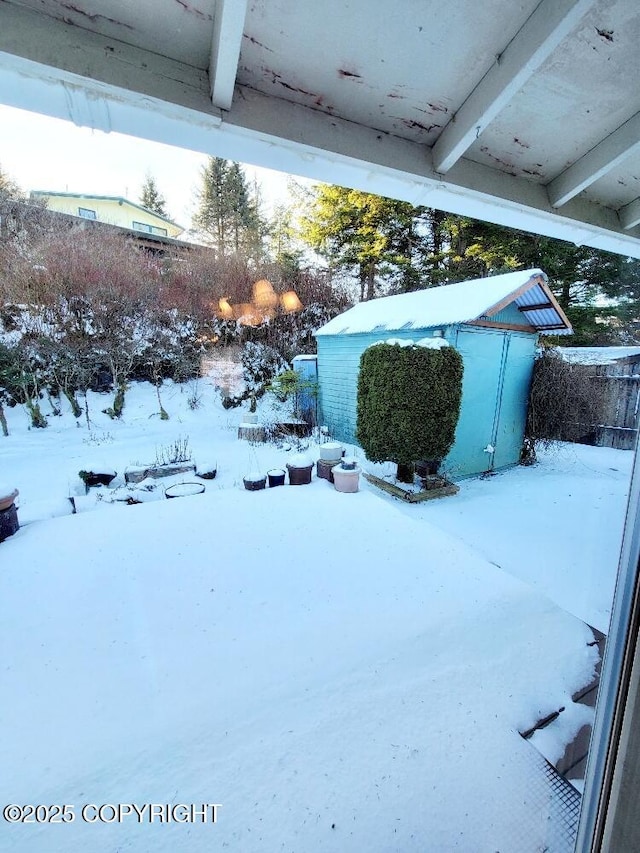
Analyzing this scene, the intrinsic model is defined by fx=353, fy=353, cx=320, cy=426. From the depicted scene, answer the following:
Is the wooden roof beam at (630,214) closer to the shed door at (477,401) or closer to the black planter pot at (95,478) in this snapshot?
the shed door at (477,401)

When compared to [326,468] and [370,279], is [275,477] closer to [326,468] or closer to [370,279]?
[326,468]

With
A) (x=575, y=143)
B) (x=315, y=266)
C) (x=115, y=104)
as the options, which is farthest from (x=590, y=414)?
(x=315, y=266)

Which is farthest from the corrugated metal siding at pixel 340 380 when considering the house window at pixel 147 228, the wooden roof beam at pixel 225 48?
the house window at pixel 147 228

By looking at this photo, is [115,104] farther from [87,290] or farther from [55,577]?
[87,290]

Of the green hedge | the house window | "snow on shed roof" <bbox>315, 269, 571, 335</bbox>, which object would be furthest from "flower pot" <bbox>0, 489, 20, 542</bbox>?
the house window

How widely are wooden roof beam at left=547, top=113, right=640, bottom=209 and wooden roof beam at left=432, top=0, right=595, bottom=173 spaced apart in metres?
0.60

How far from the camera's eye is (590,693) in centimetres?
173

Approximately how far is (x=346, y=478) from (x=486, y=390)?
3081mm

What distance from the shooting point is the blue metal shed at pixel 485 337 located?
510 centimetres

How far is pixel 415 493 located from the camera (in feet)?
15.5

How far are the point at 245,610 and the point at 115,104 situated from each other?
2368 millimetres

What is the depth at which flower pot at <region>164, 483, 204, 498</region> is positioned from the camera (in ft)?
13.0

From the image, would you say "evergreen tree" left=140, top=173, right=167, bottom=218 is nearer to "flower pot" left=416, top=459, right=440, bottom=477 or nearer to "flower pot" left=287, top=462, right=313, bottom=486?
"flower pot" left=287, top=462, right=313, bottom=486

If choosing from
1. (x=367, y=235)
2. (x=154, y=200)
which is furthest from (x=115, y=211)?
(x=367, y=235)
